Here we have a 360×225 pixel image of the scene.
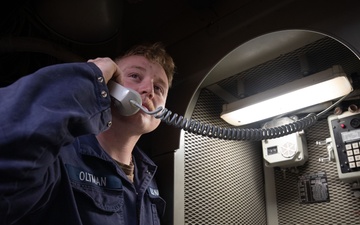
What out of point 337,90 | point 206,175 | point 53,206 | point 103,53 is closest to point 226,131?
point 206,175

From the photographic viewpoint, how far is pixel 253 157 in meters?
1.44

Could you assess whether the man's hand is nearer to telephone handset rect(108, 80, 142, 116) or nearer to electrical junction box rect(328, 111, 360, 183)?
telephone handset rect(108, 80, 142, 116)

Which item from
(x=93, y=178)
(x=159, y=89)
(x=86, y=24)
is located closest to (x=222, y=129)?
(x=159, y=89)

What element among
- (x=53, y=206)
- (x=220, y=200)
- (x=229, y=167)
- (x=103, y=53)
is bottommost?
(x=53, y=206)

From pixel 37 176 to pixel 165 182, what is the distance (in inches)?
22.3

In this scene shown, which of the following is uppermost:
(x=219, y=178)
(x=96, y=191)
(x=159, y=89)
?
(x=159, y=89)

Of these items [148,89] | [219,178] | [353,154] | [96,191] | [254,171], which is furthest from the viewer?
[254,171]

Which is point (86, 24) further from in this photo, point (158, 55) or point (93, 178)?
point (93, 178)

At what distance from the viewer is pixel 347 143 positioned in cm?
113

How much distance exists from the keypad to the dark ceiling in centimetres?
61

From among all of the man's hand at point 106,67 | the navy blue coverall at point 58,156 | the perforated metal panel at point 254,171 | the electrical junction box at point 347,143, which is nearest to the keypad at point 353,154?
the electrical junction box at point 347,143

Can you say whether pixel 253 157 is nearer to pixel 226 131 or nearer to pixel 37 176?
pixel 226 131

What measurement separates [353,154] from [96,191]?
85 cm

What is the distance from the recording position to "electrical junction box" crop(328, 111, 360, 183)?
1108 mm
